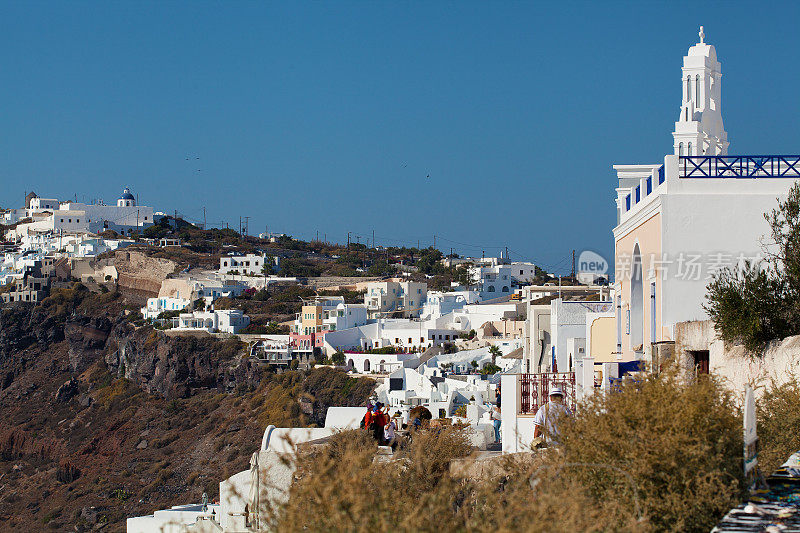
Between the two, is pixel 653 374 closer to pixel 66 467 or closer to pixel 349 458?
pixel 349 458

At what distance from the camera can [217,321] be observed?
279 ft

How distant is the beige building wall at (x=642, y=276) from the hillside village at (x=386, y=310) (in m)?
0.05

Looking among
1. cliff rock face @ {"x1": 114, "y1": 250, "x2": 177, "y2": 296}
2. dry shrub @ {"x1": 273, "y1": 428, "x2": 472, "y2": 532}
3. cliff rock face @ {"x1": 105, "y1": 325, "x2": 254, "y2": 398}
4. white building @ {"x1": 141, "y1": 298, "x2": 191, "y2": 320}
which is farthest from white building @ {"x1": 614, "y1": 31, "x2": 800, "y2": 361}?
cliff rock face @ {"x1": 114, "y1": 250, "x2": 177, "y2": 296}

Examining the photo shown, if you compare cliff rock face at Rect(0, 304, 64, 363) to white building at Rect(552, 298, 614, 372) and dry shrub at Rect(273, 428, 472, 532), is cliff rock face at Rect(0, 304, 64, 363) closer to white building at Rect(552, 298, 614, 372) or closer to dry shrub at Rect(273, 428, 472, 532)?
white building at Rect(552, 298, 614, 372)

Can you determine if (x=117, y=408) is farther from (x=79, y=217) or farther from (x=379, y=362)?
(x=79, y=217)

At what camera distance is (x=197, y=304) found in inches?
3684

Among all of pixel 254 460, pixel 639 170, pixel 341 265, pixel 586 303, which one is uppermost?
pixel 341 265

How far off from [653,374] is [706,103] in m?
14.8

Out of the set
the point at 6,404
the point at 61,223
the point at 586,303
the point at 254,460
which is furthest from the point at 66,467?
the point at 61,223

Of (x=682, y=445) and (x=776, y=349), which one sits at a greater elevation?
(x=776, y=349)

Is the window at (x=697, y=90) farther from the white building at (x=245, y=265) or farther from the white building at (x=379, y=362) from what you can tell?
the white building at (x=245, y=265)

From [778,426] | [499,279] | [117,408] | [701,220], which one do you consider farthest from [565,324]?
[499,279]

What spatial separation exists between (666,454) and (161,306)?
305 ft

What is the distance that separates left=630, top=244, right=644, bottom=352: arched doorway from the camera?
13.2 meters
